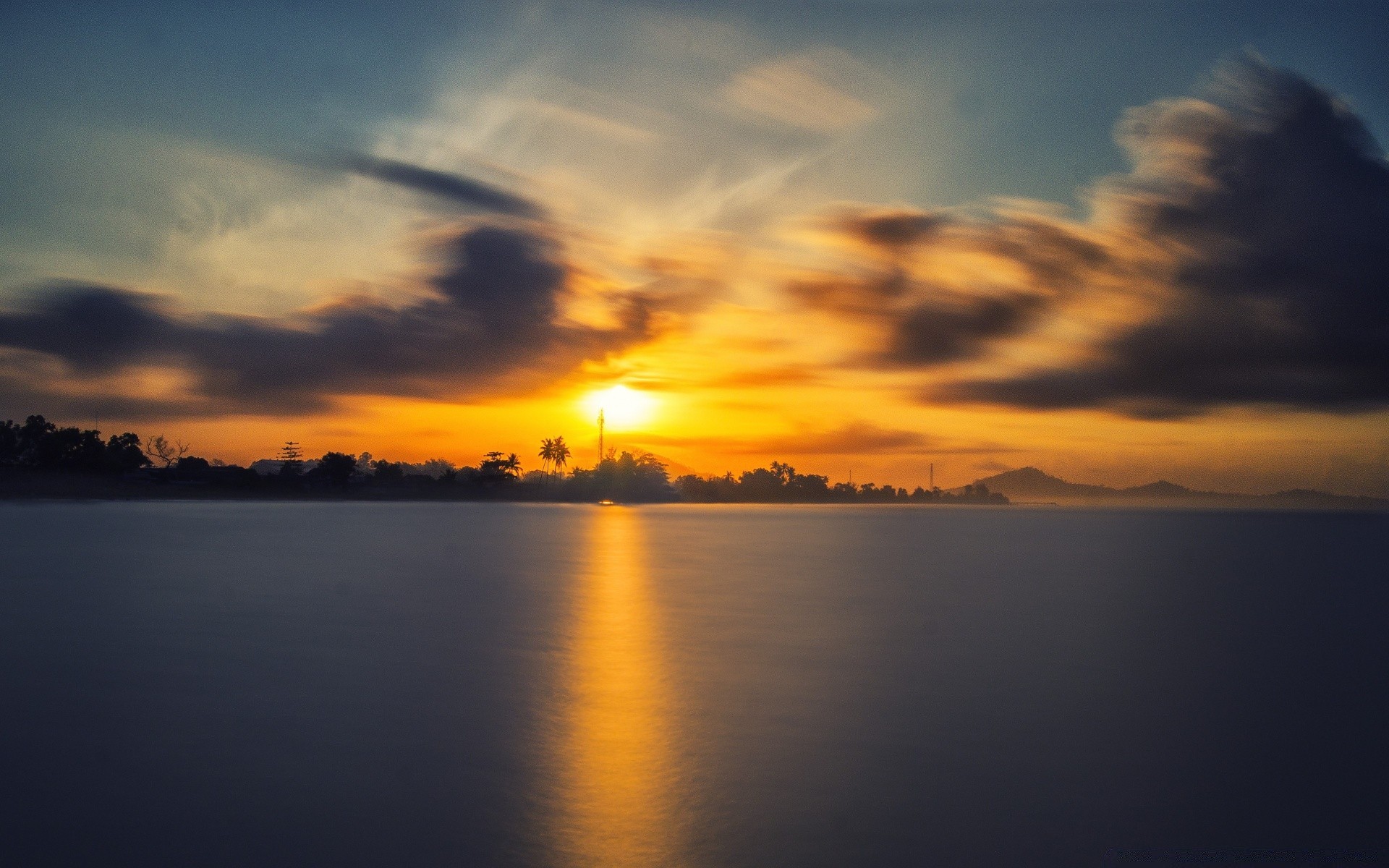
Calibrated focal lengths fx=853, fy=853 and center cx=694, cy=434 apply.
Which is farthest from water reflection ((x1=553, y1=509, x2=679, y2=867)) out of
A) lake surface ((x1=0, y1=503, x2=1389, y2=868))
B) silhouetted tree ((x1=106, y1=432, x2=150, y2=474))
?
silhouetted tree ((x1=106, y1=432, x2=150, y2=474))

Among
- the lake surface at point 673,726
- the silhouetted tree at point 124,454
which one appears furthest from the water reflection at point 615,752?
the silhouetted tree at point 124,454

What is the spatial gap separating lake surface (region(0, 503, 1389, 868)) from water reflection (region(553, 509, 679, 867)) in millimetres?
53

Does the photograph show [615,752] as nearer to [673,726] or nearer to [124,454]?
[673,726]

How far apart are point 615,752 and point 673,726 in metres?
1.41

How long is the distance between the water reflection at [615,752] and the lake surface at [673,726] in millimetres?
53

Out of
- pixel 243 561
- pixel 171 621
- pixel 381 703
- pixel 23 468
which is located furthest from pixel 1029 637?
pixel 23 468

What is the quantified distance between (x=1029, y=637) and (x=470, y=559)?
2946cm

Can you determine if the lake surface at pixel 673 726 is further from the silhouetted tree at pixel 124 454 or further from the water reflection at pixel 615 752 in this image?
the silhouetted tree at pixel 124 454

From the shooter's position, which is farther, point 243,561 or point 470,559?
point 470,559

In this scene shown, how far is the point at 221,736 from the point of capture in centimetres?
1091

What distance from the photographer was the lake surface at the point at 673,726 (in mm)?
7836

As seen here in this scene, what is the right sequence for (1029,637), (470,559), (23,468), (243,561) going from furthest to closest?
(23,468), (470,559), (243,561), (1029,637)

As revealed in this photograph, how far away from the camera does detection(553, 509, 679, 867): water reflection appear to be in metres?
7.73

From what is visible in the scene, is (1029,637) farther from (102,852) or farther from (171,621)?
(171,621)
